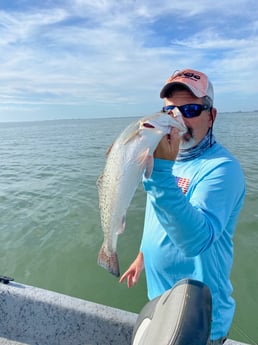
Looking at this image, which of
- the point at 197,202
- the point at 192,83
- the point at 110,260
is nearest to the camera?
the point at 197,202

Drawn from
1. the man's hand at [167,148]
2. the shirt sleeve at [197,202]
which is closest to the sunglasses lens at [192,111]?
the shirt sleeve at [197,202]

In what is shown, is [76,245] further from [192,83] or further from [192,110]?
[192,83]

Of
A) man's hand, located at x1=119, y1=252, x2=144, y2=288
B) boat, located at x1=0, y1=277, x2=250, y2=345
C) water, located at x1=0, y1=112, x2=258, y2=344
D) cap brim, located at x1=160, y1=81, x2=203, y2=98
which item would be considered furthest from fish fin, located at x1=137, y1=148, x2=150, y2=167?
water, located at x1=0, y1=112, x2=258, y2=344

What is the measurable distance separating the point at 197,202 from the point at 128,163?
19.5 inches

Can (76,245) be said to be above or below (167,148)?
below

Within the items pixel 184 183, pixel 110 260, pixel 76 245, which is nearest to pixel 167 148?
pixel 184 183

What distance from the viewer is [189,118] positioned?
2.28 meters

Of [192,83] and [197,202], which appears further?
[192,83]

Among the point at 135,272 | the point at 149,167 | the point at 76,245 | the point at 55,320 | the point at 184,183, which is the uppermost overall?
the point at 149,167

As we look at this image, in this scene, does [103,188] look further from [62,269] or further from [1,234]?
[1,234]

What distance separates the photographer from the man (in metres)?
1.70

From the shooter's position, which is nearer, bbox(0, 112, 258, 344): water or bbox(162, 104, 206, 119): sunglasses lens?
bbox(162, 104, 206, 119): sunglasses lens

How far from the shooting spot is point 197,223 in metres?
1.71

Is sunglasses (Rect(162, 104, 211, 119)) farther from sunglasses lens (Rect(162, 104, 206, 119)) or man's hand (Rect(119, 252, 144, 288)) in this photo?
man's hand (Rect(119, 252, 144, 288))
